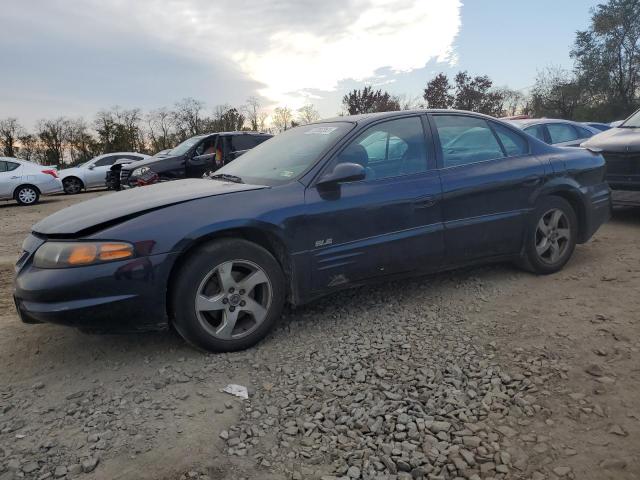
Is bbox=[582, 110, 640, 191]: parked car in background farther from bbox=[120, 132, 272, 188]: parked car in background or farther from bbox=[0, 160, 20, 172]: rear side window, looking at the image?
bbox=[0, 160, 20, 172]: rear side window

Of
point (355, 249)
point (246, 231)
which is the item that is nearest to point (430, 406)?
point (355, 249)

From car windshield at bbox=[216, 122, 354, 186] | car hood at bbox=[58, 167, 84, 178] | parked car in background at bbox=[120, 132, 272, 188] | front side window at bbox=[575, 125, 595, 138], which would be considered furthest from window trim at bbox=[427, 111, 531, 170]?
car hood at bbox=[58, 167, 84, 178]

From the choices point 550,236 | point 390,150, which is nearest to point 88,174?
point 390,150

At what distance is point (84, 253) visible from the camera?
2697 mm

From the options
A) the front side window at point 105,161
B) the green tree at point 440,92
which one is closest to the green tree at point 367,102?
the green tree at point 440,92

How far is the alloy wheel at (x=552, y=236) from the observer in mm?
4289

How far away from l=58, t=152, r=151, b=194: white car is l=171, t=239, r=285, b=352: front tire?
52.9 ft

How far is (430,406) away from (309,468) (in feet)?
2.40

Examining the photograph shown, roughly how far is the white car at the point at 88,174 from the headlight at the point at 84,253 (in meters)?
16.0

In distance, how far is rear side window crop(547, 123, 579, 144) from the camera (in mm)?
8555

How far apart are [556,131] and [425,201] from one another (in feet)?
21.1

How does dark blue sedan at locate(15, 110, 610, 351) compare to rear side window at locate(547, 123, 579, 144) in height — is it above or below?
below

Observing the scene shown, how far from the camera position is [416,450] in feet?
6.85

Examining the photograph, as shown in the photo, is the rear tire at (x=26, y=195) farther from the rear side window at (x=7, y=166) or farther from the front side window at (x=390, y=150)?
the front side window at (x=390, y=150)
